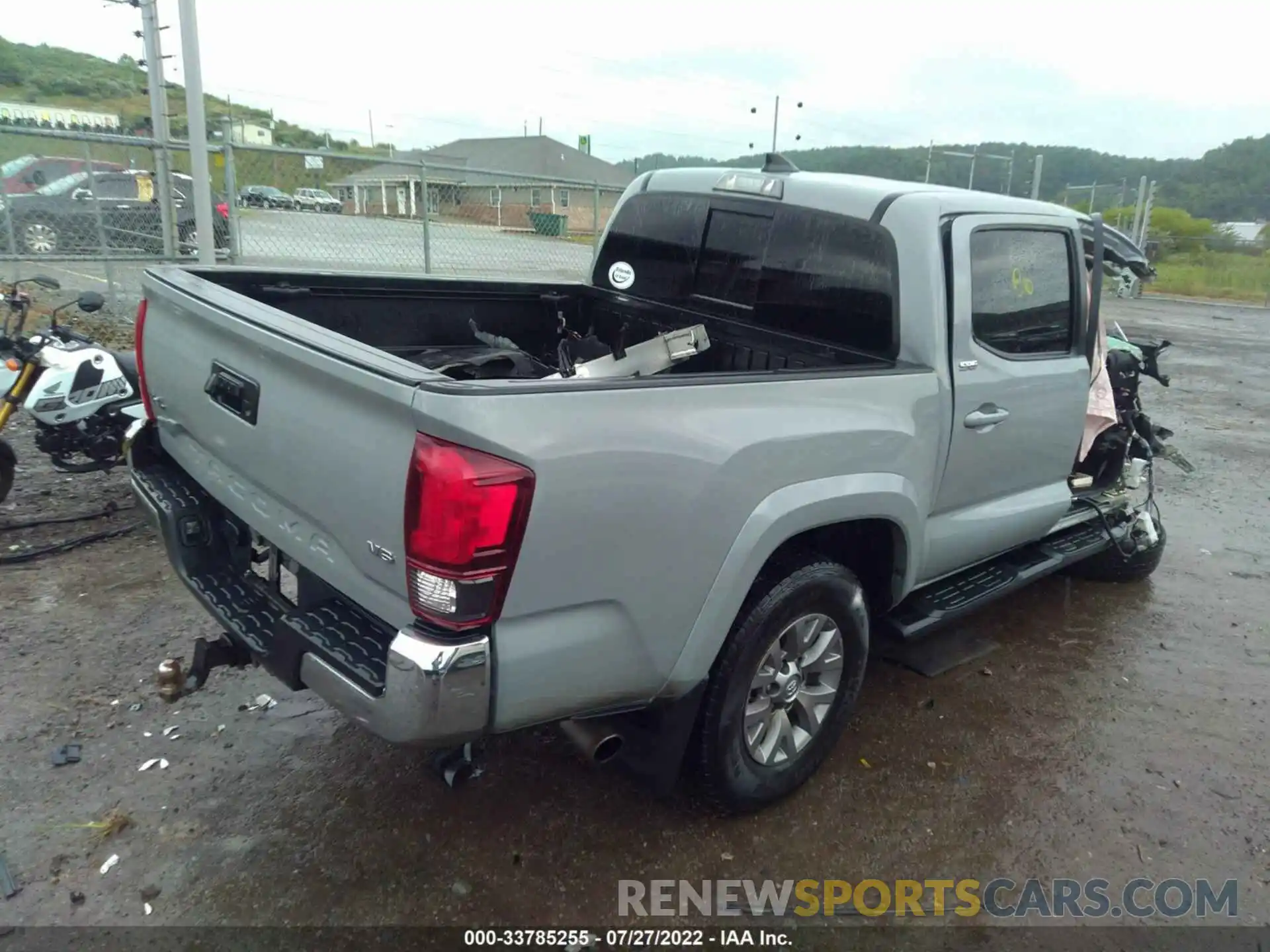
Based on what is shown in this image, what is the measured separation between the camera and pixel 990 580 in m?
3.93

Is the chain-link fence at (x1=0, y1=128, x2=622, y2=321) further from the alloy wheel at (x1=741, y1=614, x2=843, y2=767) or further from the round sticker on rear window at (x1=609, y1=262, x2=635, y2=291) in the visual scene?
the alloy wheel at (x1=741, y1=614, x2=843, y2=767)

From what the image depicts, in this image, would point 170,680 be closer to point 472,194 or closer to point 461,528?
point 461,528

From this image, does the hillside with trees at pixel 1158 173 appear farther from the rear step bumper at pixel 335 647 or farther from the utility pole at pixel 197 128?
the rear step bumper at pixel 335 647

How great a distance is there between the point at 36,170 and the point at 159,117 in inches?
57.3

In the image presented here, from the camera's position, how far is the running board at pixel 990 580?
3.52 meters

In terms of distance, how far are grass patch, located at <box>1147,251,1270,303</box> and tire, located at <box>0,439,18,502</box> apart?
3302cm

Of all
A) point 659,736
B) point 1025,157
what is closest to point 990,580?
point 659,736

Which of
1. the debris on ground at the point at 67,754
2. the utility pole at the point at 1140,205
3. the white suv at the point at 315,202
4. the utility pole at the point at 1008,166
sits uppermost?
the utility pole at the point at 1008,166

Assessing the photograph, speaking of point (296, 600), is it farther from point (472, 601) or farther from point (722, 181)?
point (722, 181)

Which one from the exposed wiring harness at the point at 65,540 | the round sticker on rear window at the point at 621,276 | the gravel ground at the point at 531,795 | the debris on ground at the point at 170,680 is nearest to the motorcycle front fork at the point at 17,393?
the exposed wiring harness at the point at 65,540

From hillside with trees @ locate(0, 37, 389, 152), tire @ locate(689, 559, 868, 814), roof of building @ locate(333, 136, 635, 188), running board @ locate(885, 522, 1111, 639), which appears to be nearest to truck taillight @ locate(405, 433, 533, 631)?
tire @ locate(689, 559, 868, 814)

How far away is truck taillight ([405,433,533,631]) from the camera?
198 cm

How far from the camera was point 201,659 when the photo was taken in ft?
8.91

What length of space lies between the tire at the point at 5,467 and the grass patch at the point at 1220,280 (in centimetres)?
3302
